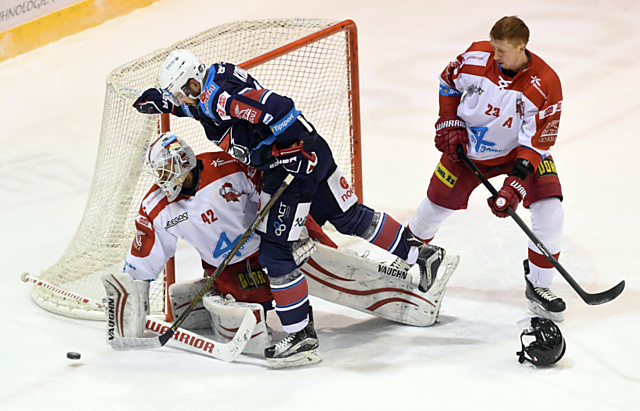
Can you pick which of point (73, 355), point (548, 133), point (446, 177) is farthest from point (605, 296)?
point (73, 355)

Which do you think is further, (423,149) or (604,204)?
(423,149)

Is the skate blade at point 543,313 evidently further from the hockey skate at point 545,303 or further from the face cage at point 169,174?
the face cage at point 169,174

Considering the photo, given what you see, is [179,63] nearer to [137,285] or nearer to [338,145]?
[137,285]

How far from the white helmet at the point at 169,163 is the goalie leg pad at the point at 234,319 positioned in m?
0.52

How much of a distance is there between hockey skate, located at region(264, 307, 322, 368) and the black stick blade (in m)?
1.18

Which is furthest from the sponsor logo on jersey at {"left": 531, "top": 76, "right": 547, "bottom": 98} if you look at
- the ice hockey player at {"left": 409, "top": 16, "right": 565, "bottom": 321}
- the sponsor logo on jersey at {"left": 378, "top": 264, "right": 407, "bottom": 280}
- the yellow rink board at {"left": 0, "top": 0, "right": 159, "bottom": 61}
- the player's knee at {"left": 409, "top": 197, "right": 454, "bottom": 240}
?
the yellow rink board at {"left": 0, "top": 0, "right": 159, "bottom": 61}

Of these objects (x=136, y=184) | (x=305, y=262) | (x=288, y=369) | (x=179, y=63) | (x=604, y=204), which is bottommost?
(x=604, y=204)

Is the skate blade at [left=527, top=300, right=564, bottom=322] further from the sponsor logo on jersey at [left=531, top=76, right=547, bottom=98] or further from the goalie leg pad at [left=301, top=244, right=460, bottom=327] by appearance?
the sponsor logo on jersey at [left=531, top=76, right=547, bottom=98]

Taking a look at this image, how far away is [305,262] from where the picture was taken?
3.56 m

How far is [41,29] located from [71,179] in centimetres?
249

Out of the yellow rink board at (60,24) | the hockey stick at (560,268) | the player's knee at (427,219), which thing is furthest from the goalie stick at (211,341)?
the yellow rink board at (60,24)

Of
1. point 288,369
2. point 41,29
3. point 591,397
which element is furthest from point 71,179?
point 591,397

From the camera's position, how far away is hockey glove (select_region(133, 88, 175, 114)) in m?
3.34

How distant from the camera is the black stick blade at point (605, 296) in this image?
320 cm
